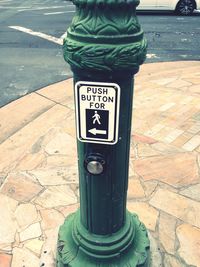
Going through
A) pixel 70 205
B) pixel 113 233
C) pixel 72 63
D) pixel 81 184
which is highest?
pixel 72 63

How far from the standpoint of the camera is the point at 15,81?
5758 millimetres

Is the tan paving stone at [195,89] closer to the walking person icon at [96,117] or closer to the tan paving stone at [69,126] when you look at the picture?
the tan paving stone at [69,126]

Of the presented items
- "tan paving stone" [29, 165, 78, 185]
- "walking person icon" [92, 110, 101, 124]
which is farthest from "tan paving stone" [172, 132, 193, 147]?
"walking person icon" [92, 110, 101, 124]

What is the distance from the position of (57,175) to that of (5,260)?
104cm

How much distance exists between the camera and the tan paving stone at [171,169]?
3.11 meters

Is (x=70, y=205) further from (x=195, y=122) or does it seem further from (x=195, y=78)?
(x=195, y=78)

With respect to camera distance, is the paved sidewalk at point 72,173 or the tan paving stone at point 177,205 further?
the tan paving stone at point 177,205

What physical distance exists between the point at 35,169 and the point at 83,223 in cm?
138

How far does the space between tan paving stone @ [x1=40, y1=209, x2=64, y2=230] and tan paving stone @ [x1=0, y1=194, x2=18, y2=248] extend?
9.4 inches

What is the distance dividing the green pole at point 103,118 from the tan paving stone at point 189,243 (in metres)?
0.40

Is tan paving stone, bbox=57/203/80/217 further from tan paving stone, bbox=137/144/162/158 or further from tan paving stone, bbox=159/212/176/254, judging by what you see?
tan paving stone, bbox=137/144/162/158

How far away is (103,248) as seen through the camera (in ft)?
6.57

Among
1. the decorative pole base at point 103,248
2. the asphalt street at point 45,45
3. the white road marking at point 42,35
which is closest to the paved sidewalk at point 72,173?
the decorative pole base at point 103,248

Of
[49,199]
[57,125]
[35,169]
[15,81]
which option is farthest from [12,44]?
[49,199]
